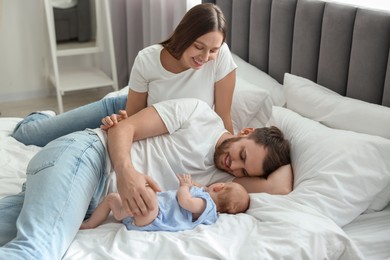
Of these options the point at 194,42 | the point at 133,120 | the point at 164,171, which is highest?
the point at 194,42

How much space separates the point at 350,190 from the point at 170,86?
0.78 meters

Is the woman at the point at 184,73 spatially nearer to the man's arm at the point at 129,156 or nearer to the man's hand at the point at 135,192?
the man's arm at the point at 129,156

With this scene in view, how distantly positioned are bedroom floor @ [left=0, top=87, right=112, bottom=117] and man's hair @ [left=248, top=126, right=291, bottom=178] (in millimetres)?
2335

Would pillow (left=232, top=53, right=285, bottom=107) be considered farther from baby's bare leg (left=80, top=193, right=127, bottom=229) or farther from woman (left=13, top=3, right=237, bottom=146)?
baby's bare leg (left=80, top=193, right=127, bottom=229)

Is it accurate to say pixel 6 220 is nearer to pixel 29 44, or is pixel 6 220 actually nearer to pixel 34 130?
pixel 34 130

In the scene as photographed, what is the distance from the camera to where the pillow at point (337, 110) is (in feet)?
5.17

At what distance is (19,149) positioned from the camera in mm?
1925

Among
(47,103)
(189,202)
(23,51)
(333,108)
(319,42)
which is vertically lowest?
(47,103)

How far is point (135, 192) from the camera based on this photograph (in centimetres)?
134

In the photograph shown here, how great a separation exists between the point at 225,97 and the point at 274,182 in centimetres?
50

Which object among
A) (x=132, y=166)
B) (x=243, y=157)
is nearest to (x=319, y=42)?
(x=243, y=157)

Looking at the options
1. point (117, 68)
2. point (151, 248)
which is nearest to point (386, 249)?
point (151, 248)

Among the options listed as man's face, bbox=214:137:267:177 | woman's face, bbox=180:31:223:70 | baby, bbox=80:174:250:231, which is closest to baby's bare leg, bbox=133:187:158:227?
baby, bbox=80:174:250:231

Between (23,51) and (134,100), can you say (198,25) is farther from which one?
(23,51)
